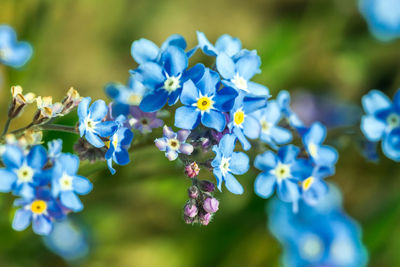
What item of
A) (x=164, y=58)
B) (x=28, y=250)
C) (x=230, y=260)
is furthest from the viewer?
(x=230, y=260)

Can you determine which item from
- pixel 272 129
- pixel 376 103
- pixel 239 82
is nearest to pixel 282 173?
pixel 272 129

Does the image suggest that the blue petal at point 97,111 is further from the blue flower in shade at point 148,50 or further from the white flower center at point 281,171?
the white flower center at point 281,171

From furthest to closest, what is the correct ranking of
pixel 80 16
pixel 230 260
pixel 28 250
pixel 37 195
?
pixel 80 16, pixel 230 260, pixel 28 250, pixel 37 195

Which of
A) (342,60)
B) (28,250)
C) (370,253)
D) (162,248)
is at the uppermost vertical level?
(342,60)

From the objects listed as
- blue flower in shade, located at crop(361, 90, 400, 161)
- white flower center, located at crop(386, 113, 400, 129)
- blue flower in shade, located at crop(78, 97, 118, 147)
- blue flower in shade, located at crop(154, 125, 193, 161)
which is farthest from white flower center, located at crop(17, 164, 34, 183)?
white flower center, located at crop(386, 113, 400, 129)

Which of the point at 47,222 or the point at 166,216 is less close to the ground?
the point at 47,222

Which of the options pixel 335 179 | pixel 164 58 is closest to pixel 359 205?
pixel 335 179

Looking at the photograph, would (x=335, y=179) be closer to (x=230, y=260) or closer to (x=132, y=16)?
(x=230, y=260)
